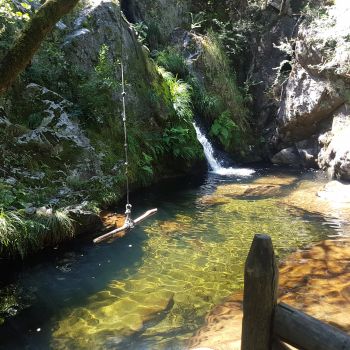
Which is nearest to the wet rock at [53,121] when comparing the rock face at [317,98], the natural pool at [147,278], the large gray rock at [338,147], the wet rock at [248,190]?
the natural pool at [147,278]

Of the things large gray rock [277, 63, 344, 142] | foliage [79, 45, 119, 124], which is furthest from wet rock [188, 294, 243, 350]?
large gray rock [277, 63, 344, 142]

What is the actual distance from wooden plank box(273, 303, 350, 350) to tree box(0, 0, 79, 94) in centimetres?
255

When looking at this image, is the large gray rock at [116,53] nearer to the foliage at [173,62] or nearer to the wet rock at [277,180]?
the foliage at [173,62]

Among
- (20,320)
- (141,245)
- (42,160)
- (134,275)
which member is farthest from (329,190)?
(20,320)

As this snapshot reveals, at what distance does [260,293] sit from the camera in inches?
101

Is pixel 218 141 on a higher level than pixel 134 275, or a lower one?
higher

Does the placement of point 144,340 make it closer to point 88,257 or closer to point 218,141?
point 88,257

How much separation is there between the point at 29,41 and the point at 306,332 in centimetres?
286

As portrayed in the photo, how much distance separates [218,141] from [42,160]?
734 centimetres

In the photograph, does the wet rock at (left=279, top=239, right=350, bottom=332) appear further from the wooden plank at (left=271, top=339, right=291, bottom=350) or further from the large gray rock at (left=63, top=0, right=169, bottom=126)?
the large gray rock at (left=63, top=0, right=169, bottom=126)

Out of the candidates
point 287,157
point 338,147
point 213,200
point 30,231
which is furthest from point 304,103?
point 30,231

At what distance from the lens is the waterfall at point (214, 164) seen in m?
12.4

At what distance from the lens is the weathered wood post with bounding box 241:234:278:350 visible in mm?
2512

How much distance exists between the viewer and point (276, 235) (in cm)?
710
